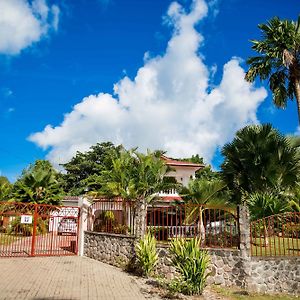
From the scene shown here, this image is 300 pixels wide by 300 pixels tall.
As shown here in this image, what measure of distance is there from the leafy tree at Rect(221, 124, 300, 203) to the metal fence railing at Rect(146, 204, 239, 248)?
5.67 m

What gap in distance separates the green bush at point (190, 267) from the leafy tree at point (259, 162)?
7.64 meters

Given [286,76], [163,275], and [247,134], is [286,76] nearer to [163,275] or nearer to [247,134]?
[247,134]

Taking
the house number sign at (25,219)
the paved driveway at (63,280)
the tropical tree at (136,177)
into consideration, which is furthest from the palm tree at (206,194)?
the house number sign at (25,219)

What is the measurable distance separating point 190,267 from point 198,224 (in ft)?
8.18

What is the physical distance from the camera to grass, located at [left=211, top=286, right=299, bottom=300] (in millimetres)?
9492

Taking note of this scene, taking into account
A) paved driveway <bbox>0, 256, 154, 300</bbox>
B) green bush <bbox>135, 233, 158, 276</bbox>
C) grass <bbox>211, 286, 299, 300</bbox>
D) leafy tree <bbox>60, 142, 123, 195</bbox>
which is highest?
leafy tree <bbox>60, 142, 123, 195</bbox>

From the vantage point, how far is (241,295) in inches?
380

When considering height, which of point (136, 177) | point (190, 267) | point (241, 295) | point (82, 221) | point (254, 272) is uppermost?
point (136, 177)

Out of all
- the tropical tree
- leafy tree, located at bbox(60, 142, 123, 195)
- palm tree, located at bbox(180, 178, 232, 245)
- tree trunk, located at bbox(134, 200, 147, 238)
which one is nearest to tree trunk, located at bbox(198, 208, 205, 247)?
tree trunk, located at bbox(134, 200, 147, 238)

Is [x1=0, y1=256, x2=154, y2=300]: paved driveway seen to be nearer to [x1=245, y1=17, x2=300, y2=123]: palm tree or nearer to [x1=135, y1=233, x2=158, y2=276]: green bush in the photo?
[x1=135, y1=233, x2=158, y2=276]: green bush

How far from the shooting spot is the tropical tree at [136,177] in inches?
615

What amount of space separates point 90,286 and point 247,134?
37.5 feet

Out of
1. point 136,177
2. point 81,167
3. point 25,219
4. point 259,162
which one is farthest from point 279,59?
point 81,167

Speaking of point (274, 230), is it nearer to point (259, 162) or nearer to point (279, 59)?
point (259, 162)
